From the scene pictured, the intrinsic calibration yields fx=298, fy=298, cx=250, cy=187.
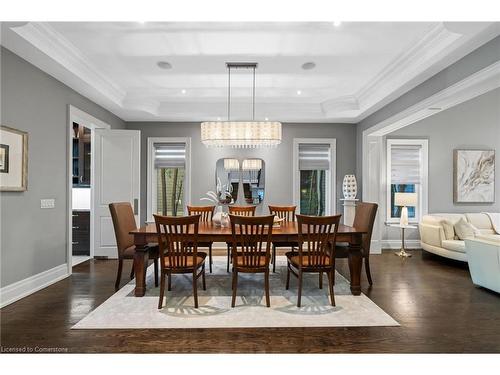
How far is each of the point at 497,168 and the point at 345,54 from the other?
473 cm

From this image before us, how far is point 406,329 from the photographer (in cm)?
260

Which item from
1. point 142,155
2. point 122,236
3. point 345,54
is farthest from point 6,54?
point 345,54

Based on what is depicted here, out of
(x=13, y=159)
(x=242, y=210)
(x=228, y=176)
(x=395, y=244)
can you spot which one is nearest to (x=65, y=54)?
(x=13, y=159)

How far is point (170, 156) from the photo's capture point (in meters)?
6.22

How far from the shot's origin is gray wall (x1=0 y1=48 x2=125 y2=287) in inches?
122

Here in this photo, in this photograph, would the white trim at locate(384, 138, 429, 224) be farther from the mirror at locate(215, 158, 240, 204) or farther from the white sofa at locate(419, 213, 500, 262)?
the mirror at locate(215, 158, 240, 204)

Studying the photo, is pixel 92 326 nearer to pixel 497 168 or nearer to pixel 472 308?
pixel 472 308

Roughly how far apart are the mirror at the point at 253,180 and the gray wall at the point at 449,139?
2.89 m

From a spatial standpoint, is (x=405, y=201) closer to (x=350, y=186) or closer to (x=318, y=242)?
(x=350, y=186)

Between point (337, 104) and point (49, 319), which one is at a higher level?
point (337, 104)

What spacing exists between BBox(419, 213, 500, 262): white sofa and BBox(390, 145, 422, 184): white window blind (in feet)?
2.89

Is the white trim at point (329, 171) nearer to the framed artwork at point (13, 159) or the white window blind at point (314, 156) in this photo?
the white window blind at point (314, 156)

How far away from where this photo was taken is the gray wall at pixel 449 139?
6047 mm
